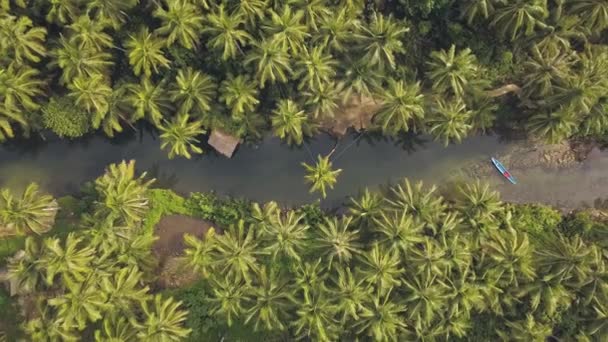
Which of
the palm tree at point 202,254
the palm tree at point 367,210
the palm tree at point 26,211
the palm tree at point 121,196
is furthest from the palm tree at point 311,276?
the palm tree at point 26,211

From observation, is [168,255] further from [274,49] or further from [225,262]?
[274,49]

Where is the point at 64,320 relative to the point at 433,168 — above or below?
below

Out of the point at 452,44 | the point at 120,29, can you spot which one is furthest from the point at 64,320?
the point at 452,44

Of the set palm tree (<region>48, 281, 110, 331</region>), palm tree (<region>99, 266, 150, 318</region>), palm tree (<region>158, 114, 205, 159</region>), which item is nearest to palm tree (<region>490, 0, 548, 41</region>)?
palm tree (<region>158, 114, 205, 159</region>)

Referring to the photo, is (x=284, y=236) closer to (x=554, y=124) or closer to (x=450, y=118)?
(x=450, y=118)

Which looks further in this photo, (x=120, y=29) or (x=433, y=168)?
(x=433, y=168)

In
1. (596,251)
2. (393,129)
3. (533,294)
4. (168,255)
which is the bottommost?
(168,255)
